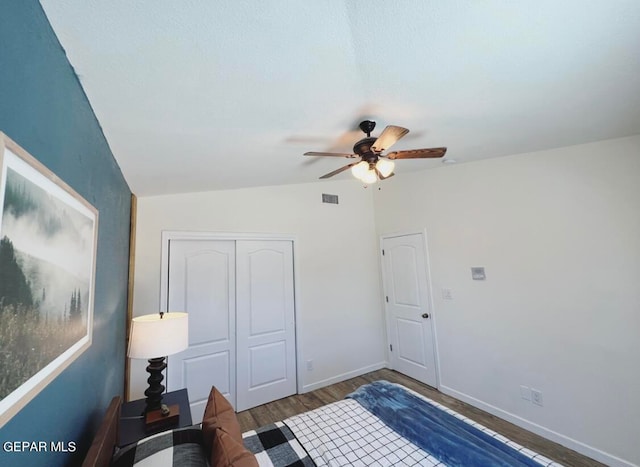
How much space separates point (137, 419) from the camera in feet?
5.65

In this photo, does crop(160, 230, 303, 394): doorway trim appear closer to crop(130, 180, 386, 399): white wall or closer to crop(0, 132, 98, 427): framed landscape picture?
crop(130, 180, 386, 399): white wall

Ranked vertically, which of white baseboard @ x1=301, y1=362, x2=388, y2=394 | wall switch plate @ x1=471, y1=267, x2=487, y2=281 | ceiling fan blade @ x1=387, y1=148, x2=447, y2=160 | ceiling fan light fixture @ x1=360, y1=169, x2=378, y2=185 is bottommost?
white baseboard @ x1=301, y1=362, x2=388, y2=394

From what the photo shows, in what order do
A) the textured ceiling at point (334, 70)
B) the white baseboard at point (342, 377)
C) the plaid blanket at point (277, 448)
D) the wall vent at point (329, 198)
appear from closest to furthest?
the textured ceiling at point (334, 70) < the plaid blanket at point (277, 448) < the white baseboard at point (342, 377) < the wall vent at point (329, 198)

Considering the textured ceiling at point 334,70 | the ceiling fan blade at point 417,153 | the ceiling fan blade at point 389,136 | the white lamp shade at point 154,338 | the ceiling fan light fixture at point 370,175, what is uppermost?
the textured ceiling at point 334,70

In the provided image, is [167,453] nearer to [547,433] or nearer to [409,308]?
[547,433]

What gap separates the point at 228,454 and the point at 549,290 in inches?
112

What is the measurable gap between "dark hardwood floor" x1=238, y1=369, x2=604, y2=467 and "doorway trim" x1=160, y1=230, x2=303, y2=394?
285 millimetres

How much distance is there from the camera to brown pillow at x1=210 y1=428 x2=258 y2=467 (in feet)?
3.44

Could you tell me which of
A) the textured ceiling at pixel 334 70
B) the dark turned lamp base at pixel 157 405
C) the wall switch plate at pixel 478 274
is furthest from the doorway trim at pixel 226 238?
the wall switch plate at pixel 478 274

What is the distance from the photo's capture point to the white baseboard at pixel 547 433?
6.82 ft

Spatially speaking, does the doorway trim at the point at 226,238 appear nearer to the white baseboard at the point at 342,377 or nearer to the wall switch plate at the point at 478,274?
the white baseboard at the point at 342,377

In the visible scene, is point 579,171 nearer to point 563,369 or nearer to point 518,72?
point 518,72

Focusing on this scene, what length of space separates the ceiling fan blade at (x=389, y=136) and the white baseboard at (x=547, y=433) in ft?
9.41

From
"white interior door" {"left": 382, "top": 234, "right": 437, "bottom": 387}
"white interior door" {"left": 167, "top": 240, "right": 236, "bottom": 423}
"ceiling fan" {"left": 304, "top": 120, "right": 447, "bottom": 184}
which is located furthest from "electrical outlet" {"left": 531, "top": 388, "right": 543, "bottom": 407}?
"white interior door" {"left": 167, "top": 240, "right": 236, "bottom": 423}
